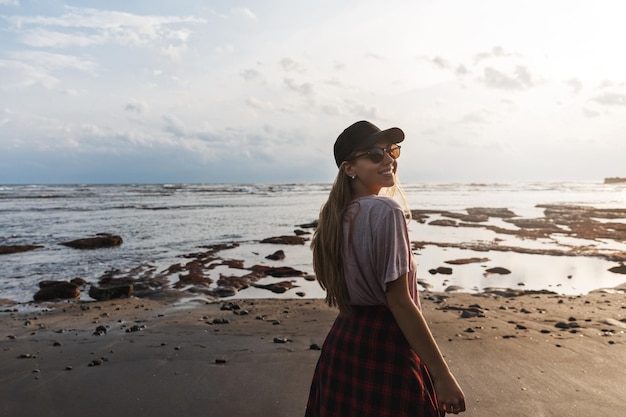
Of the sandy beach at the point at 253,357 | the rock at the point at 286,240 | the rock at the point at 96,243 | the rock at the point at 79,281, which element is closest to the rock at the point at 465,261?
the sandy beach at the point at 253,357

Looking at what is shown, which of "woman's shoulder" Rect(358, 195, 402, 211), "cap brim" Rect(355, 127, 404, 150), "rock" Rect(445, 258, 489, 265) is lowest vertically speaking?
"rock" Rect(445, 258, 489, 265)

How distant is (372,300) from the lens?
2.00 metres

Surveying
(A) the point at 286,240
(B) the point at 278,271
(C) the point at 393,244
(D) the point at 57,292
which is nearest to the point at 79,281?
(D) the point at 57,292

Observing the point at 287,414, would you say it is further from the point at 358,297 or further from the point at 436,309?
the point at 436,309

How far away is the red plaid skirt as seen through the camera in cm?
197

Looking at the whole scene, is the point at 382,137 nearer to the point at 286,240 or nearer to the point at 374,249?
the point at 374,249

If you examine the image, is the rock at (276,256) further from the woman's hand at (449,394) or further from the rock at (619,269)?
the woman's hand at (449,394)

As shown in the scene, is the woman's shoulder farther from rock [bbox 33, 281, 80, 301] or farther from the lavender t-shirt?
rock [bbox 33, 281, 80, 301]

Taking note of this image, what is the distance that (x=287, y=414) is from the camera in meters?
4.07

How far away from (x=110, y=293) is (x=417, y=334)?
872 cm

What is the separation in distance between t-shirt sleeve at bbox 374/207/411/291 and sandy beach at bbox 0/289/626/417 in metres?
2.77

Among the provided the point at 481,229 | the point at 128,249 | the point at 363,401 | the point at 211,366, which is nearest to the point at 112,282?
the point at 128,249

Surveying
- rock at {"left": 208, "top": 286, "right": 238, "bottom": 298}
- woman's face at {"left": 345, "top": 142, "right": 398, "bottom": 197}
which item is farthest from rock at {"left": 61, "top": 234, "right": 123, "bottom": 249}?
woman's face at {"left": 345, "top": 142, "right": 398, "bottom": 197}

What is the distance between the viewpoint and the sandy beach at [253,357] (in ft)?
13.9
